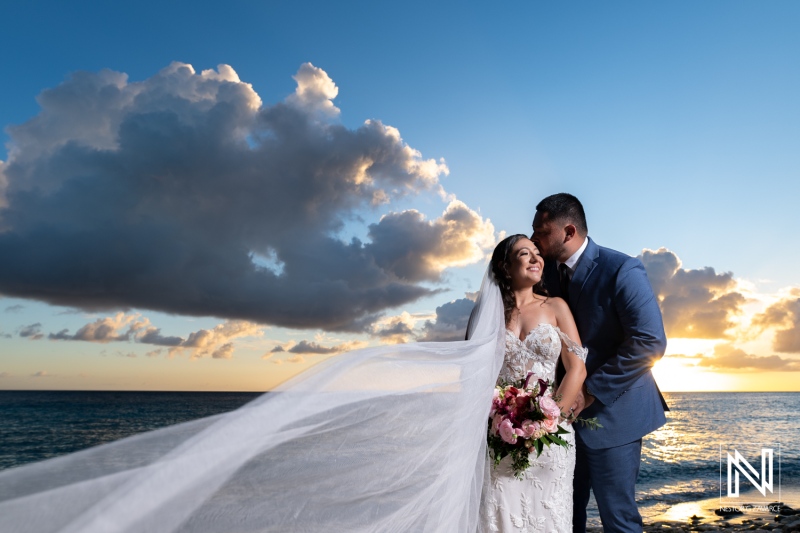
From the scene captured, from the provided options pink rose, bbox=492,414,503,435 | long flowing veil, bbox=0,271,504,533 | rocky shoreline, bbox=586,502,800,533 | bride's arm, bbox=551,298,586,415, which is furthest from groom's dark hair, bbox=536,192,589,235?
rocky shoreline, bbox=586,502,800,533

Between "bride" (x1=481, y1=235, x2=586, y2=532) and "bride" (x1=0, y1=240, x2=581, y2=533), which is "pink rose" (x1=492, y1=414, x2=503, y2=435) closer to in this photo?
"bride" (x1=0, y1=240, x2=581, y2=533)

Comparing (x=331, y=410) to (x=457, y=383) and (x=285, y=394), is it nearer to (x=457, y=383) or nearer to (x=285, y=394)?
(x=285, y=394)

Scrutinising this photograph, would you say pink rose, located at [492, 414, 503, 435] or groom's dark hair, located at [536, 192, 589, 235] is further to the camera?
groom's dark hair, located at [536, 192, 589, 235]

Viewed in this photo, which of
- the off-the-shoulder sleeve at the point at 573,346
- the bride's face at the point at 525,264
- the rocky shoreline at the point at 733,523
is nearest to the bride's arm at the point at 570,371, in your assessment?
the off-the-shoulder sleeve at the point at 573,346

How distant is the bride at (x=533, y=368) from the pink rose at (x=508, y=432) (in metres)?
0.32

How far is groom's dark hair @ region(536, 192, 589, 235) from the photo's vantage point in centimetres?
437

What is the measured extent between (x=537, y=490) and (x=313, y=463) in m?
1.70

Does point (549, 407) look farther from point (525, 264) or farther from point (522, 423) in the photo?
point (525, 264)

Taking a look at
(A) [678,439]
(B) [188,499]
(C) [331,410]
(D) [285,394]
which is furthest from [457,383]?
(A) [678,439]

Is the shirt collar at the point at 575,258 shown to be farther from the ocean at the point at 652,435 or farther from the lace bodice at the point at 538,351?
the ocean at the point at 652,435

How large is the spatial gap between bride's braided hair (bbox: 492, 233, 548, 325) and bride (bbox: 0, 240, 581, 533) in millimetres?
25

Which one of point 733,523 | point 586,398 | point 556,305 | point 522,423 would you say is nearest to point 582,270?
point 556,305

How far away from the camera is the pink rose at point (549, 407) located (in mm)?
3600

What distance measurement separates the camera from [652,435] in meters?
30.4
